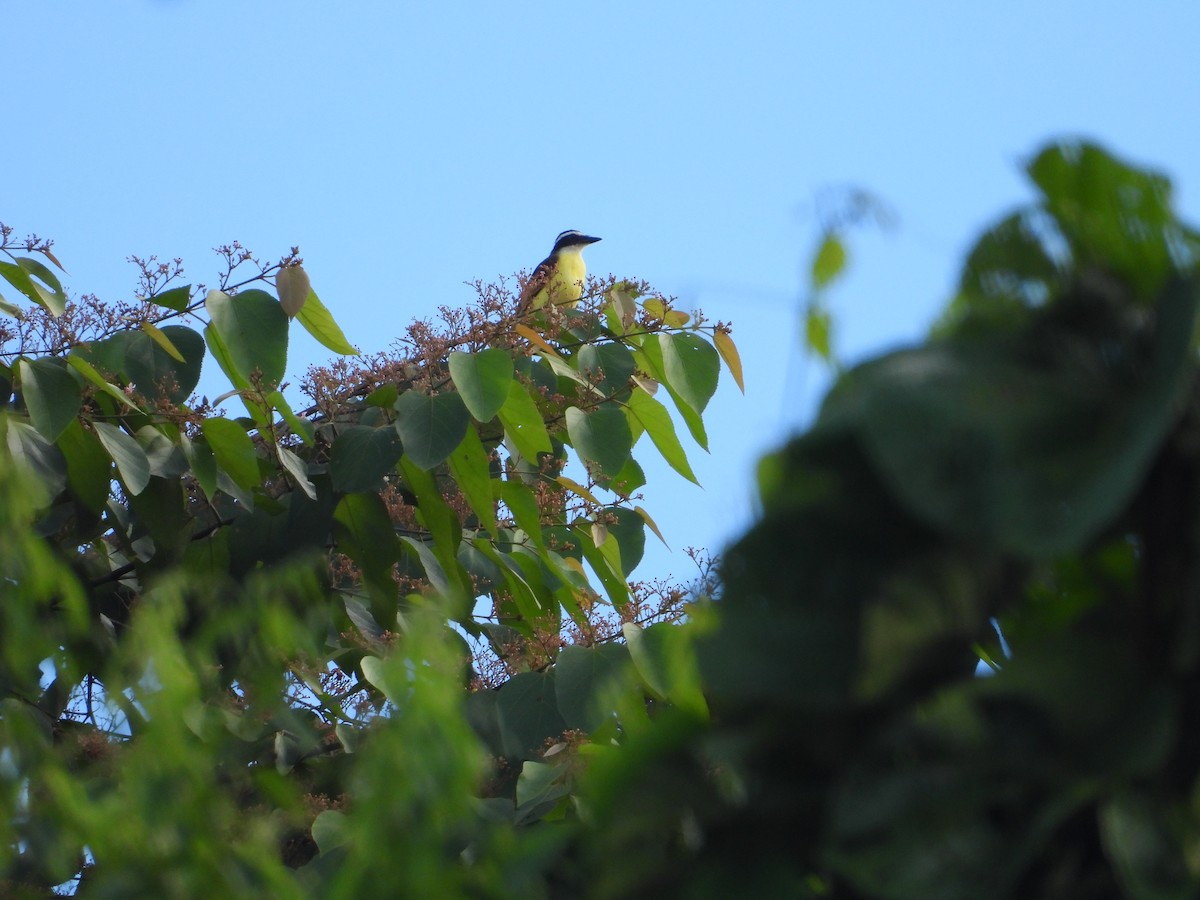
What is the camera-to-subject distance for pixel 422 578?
81.1 inches

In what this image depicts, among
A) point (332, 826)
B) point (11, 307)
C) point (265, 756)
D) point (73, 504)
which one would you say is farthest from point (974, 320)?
point (11, 307)

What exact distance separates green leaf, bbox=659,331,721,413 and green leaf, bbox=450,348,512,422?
1.17 feet

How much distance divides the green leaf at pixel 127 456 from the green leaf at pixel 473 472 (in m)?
0.40

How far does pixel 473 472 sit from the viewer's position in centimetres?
189

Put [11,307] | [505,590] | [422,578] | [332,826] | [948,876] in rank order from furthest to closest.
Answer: [505,590], [422,578], [11,307], [332,826], [948,876]

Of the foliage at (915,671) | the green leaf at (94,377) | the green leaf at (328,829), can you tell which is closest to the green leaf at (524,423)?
the green leaf at (94,377)

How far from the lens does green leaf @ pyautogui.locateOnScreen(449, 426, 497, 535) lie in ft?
6.18

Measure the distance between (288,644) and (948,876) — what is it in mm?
384

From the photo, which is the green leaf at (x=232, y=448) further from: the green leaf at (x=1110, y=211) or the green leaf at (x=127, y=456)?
the green leaf at (x=1110, y=211)

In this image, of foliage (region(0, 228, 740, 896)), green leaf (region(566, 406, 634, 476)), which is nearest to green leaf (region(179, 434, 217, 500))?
foliage (region(0, 228, 740, 896))

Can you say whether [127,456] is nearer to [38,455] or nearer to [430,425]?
[38,455]

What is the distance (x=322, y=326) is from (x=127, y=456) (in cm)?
41

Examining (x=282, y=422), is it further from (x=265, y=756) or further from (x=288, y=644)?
(x=288, y=644)

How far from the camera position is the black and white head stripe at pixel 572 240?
813 cm
